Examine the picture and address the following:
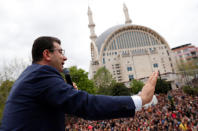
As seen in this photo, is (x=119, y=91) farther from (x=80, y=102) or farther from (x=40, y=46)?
(x=80, y=102)

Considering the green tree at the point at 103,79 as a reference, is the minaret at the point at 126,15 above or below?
above

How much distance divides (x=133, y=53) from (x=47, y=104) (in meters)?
74.3

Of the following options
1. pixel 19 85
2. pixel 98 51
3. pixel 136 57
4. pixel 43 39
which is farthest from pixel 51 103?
pixel 98 51

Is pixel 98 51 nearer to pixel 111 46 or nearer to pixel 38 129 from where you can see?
pixel 111 46

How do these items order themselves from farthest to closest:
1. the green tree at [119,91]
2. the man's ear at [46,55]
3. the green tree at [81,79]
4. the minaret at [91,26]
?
the minaret at [91,26]
the green tree at [119,91]
the green tree at [81,79]
the man's ear at [46,55]

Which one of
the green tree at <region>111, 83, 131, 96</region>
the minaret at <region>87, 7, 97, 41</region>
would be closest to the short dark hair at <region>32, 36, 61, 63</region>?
the green tree at <region>111, 83, 131, 96</region>

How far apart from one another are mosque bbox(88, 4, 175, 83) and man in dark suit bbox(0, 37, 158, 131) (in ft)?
213

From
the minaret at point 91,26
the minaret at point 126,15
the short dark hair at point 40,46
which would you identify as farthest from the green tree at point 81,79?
the minaret at point 126,15

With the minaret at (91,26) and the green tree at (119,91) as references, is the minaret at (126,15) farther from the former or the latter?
the green tree at (119,91)

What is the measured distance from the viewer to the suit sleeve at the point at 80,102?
1.18 m

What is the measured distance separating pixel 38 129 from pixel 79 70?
1209 inches

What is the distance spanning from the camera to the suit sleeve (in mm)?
1177

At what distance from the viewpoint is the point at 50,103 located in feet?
4.00

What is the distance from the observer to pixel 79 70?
31.7m
